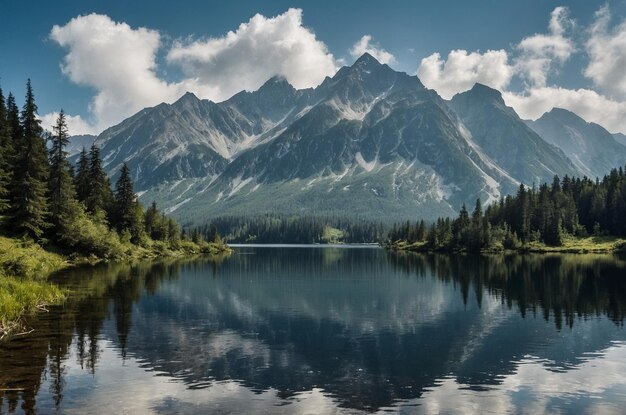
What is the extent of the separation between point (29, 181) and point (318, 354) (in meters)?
75.5

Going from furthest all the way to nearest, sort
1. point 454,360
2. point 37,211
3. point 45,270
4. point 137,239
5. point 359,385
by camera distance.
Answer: point 137,239 → point 37,211 → point 45,270 → point 454,360 → point 359,385

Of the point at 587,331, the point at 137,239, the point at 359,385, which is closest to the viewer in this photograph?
the point at 359,385

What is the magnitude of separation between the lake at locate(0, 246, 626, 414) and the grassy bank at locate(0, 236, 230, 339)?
1.89 m

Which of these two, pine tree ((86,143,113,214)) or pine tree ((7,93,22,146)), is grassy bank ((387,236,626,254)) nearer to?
pine tree ((86,143,113,214))

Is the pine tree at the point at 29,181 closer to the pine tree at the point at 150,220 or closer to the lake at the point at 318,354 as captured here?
the lake at the point at 318,354

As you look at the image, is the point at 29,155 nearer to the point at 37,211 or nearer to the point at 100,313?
the point at 37,211

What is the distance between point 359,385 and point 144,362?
500 inches

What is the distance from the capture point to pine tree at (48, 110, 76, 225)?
327 ft

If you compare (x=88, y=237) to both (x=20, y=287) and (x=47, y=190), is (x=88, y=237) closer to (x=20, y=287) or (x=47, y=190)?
(x=47, y=190)

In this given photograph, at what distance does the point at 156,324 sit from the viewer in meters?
43.4

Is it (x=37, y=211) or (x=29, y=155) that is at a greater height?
(x=29, y=155)

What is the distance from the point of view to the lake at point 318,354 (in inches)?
945

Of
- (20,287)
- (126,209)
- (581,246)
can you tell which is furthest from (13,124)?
(581,246)

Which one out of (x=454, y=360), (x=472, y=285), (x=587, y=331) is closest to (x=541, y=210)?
(x=472, y=285)
